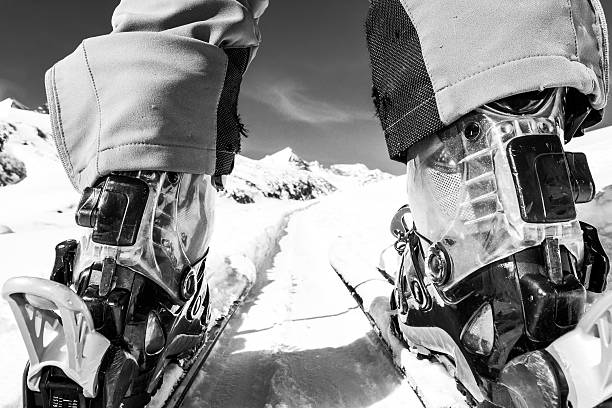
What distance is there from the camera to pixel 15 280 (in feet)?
2.15

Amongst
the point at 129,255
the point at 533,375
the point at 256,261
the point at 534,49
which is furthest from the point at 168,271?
the point at 256,261

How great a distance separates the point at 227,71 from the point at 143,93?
0.92 ft

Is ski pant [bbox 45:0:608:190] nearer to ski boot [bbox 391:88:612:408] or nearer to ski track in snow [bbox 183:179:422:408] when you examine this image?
ski boot [bbox 391:88:612:408]

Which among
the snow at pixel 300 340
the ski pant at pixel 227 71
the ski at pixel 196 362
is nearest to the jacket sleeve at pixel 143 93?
the ski pant at pixel 227 71

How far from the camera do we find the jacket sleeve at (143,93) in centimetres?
88

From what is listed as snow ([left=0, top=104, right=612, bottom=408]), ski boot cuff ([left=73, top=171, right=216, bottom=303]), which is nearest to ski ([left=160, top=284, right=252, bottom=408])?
snow ([left=0, top=104, right=612, bottom=408])

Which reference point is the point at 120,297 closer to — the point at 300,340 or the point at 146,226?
the point at 146,226

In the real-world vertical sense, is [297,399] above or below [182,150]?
below

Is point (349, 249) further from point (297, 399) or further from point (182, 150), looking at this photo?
point (182, 150)

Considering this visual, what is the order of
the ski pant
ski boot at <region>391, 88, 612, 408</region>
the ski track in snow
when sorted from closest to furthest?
ski boot at <region>391, 88, 612, 408</region>
the ski pant
the ski track in snow

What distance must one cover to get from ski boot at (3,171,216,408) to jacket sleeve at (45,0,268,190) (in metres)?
0.06

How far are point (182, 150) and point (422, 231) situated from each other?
1.84 ft

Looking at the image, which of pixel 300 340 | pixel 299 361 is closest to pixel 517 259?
pixel 299 361

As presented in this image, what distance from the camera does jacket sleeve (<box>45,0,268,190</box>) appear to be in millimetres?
879
